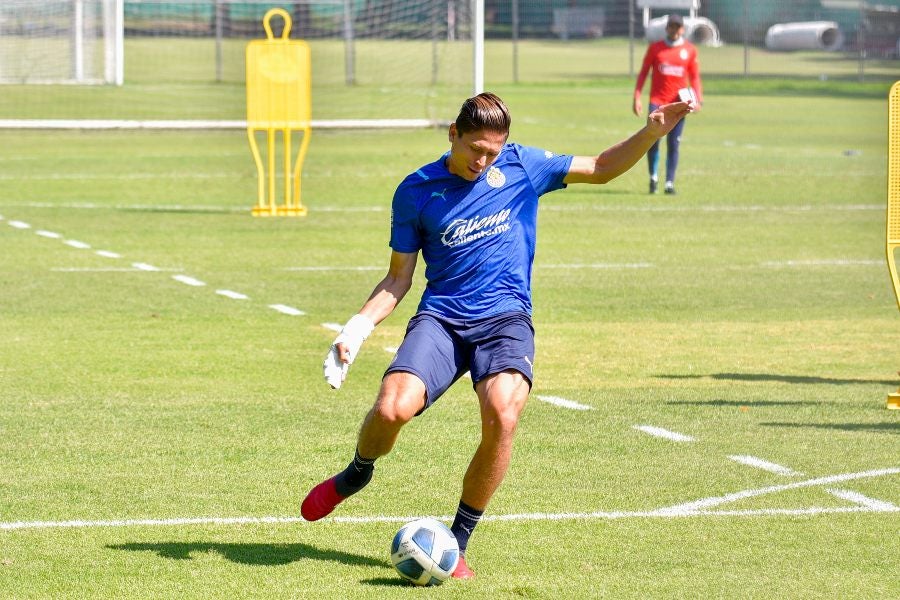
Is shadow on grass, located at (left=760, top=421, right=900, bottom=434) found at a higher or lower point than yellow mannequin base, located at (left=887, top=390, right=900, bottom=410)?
lower

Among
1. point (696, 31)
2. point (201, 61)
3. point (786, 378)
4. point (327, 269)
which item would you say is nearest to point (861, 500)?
point (786, 378)

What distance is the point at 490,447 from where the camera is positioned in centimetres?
686

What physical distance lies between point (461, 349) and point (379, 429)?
567mm

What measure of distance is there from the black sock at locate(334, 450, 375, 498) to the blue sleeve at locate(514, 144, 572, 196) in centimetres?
142

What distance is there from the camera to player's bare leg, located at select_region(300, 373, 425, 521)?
22.3ft

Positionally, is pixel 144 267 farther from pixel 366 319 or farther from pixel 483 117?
pixel 483 117

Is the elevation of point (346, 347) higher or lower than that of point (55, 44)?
lower

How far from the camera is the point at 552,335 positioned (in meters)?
13.2

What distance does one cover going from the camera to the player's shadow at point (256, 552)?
23.1 feet

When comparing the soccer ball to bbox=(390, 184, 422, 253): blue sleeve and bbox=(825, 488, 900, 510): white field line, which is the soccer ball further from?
bbox=(825, 488, 900, 510): white field line

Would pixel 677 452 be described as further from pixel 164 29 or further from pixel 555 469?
pixel 164 29

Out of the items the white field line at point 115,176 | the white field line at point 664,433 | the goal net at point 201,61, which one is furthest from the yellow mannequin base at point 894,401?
the goal net at point 201,61

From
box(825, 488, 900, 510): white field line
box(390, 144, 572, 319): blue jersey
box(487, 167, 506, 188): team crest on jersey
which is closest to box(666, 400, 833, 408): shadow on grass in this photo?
box(825, 488, 900, 510): white field line

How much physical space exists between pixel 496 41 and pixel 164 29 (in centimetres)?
2251
